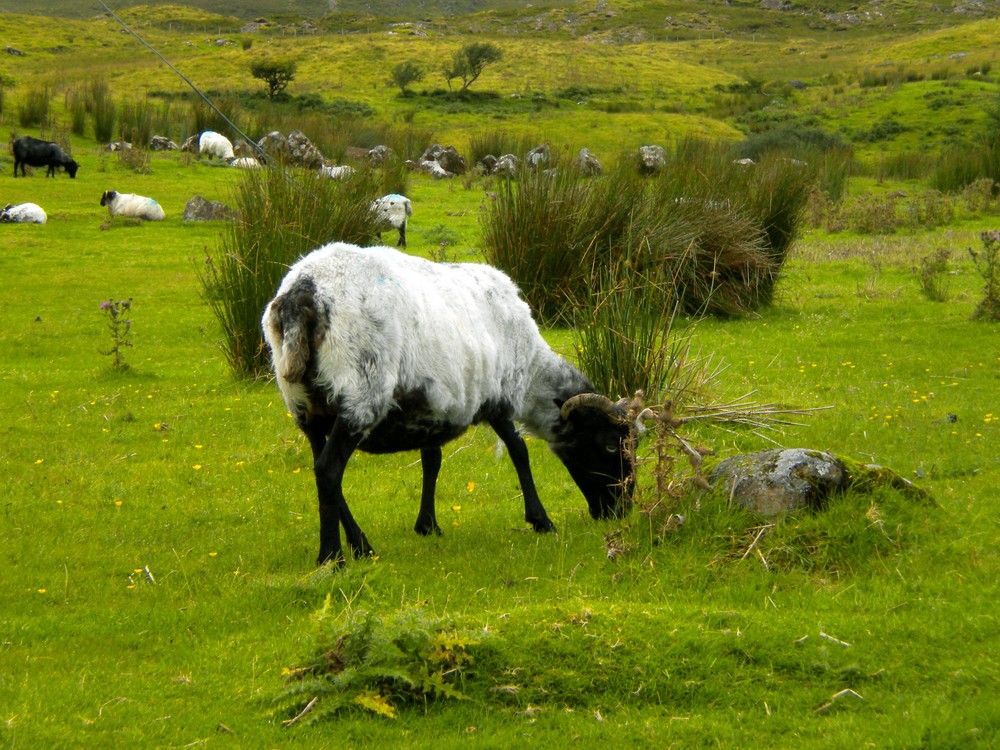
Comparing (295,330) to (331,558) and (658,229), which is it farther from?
(658,229)

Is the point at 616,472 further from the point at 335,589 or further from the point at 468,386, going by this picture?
the point at 335,589

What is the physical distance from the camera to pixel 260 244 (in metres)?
11.7

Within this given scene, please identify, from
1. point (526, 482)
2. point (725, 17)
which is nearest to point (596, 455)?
point (526, 482)

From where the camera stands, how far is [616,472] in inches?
307

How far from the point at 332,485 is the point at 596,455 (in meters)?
2.30

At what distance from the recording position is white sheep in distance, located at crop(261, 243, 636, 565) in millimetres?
6180

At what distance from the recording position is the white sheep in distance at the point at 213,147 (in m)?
34.3

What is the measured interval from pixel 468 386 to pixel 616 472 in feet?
4.75

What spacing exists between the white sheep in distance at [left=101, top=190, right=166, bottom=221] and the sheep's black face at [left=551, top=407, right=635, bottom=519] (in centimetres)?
1878

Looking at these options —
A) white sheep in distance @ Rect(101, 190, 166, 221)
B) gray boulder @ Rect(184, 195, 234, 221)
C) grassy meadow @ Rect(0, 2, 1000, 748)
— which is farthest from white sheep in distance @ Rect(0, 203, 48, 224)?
grassy meadow @ Rect(0, 2, 1000, 748)

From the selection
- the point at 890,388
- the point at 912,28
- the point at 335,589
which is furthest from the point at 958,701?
the point at 912,28

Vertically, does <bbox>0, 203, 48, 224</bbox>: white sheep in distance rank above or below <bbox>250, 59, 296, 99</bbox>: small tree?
below

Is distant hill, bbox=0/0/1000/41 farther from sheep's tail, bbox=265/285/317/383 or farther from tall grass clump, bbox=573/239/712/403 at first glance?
sheep's tail, bbox=265/285/317/383

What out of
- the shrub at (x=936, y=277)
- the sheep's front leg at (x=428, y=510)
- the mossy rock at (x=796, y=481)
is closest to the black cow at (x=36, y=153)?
the shrub at (x=936, y=277)
